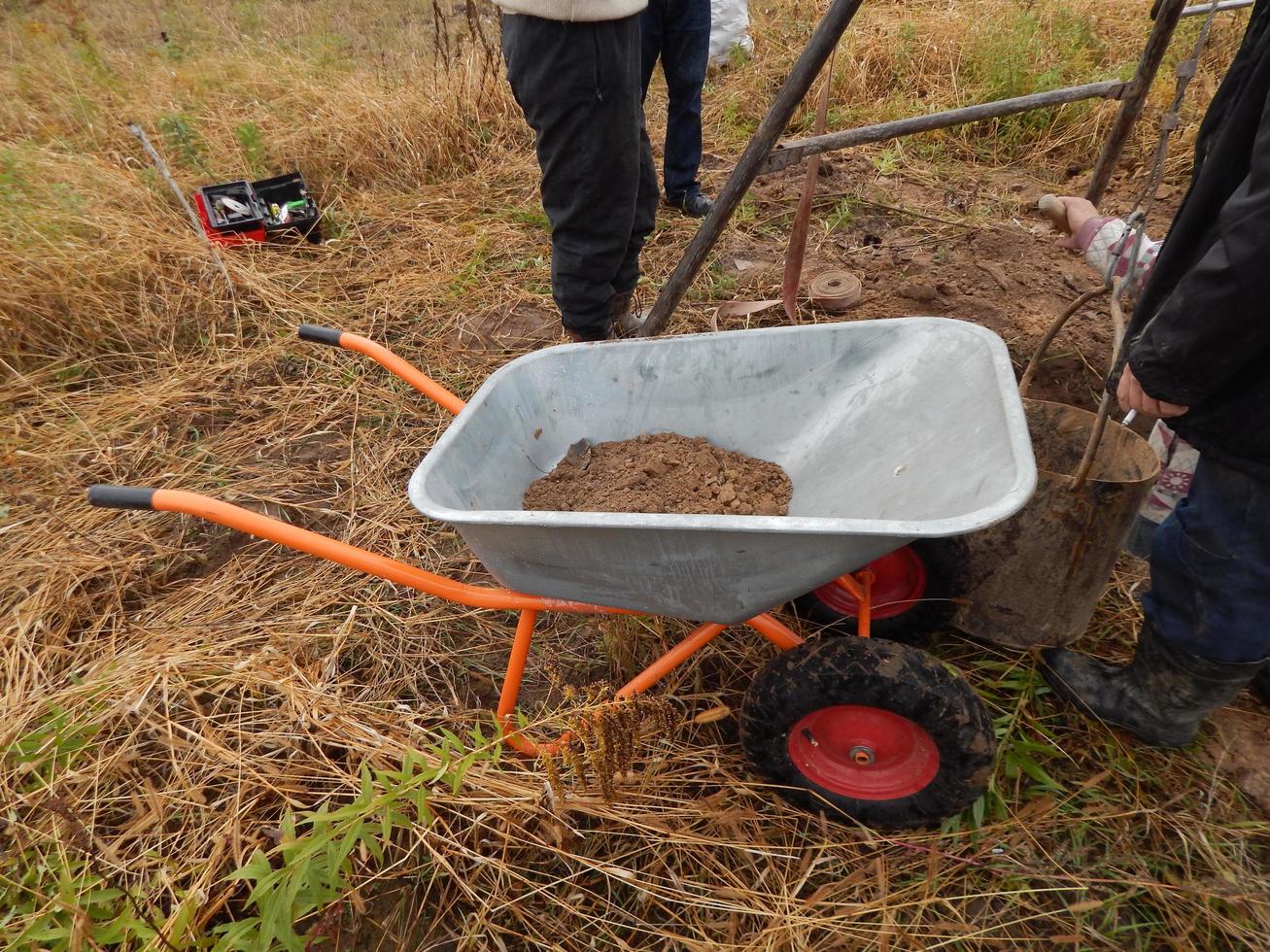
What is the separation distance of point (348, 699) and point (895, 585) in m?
1.53

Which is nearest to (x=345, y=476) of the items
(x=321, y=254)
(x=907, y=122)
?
(x=321, y=254)

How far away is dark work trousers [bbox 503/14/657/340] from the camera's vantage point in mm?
1900

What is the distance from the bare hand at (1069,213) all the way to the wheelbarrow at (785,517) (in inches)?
21.5

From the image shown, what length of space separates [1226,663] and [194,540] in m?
2.97

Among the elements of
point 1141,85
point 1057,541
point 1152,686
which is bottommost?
point 1152,686

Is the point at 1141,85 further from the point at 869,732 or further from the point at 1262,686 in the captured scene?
the point at 869,732

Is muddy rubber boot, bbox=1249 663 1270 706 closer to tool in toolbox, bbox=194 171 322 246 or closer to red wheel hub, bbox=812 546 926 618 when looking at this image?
red wheel hub, bbox=812 546 926 618

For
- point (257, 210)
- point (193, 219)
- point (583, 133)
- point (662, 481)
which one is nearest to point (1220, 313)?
point (662, 481)

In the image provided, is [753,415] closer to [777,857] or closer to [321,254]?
[777,857]

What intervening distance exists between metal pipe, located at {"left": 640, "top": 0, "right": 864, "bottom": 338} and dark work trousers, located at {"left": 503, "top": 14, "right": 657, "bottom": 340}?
0.23 metres

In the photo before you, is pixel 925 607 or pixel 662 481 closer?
pixel 662 481

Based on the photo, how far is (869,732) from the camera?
1472mm

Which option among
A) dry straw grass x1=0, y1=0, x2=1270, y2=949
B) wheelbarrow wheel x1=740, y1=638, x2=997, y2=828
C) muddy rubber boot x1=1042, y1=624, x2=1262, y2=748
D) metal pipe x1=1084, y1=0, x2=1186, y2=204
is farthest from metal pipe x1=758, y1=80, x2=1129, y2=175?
muddy rubber boot x1=1042, y1=624, x2=1262, y2=748

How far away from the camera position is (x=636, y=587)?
1.28 metres
